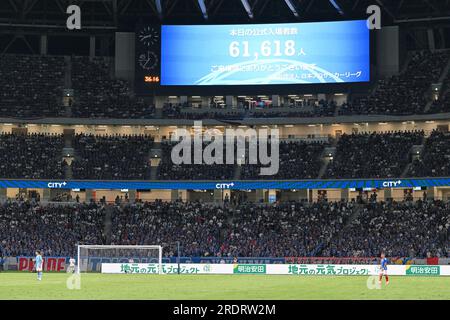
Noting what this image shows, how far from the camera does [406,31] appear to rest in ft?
288

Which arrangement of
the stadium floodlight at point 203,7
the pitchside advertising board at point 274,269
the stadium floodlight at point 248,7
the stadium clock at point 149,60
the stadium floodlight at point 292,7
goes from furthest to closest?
1. the stadium clock at point 149,60
2. the stadium floodlight at point 248,7
3. the stadium floodlight at point 203,7
4. the stadium floodlight at point 292,7
5. the pitchside advertising board at point 274,269

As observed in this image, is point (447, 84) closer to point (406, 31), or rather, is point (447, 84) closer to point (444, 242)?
point (406, 31)

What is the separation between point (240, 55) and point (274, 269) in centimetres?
3112

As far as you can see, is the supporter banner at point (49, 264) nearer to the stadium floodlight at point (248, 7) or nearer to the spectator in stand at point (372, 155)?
the spectator in stand at point (372, 155)

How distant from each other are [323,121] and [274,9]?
14458mm

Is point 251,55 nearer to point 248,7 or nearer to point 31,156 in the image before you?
point 248,7

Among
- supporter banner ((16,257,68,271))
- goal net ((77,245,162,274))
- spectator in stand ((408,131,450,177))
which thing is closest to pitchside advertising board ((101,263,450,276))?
goal net ((77,245,162,274))

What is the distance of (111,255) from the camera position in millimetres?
60062

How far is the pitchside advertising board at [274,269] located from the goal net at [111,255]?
55 cm

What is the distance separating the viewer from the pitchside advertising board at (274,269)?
187 feet

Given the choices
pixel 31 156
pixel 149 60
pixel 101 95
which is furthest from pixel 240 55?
pixel 31 156

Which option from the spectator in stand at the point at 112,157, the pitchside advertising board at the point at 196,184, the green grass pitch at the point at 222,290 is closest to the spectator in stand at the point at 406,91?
the pitchside advertising board at the point at 196,184

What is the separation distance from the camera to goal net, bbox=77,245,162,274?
59.5 m

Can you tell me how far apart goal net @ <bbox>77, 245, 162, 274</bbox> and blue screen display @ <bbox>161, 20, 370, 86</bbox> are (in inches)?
1095
